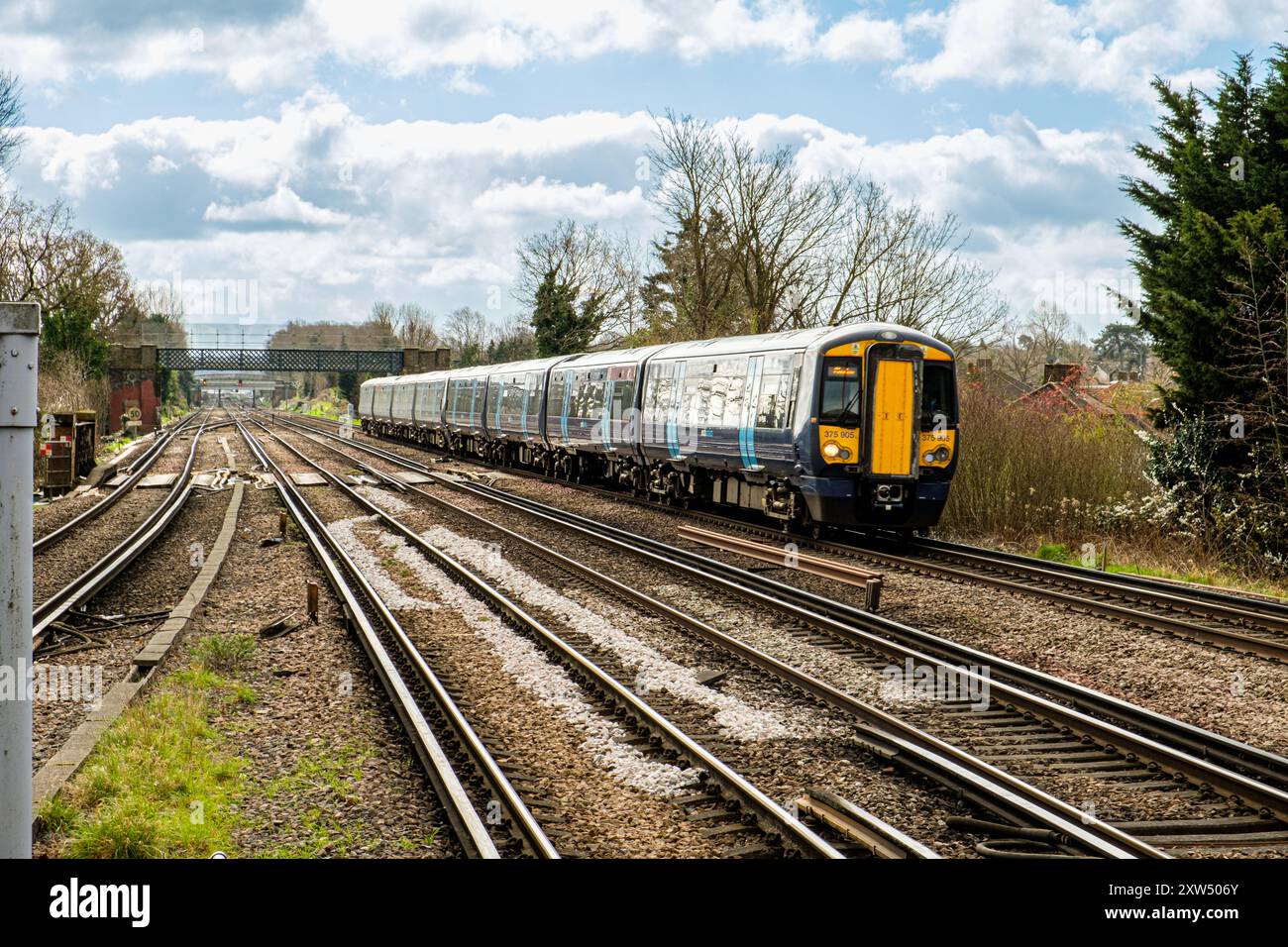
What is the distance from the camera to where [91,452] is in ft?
106

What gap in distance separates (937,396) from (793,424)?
221cm

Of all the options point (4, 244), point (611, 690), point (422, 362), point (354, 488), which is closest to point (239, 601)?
point (611, 690)

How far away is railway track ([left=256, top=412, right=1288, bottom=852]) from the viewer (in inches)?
233

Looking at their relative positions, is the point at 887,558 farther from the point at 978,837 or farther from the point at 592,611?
the point at 978,837

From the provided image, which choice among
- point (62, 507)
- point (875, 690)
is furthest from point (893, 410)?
point (62, 507)

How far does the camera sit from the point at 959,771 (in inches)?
254

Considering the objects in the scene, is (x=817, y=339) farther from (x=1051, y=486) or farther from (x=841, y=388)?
(x=1051, y=486)

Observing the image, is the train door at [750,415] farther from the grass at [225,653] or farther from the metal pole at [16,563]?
the metal pole at [16,563]

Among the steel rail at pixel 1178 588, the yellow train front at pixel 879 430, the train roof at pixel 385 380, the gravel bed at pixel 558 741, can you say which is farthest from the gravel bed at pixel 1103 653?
the train roof at pixel 385 380

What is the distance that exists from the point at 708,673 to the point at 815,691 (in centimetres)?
93

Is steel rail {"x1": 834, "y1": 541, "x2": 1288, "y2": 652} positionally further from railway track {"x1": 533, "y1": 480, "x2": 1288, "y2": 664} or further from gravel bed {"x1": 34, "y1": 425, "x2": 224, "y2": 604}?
gravel bed {"x1": 34, "y1": 425, "x2": 224, "y2": 604}

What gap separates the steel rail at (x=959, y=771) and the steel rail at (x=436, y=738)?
7.60ft

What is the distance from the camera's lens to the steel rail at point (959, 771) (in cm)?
547
